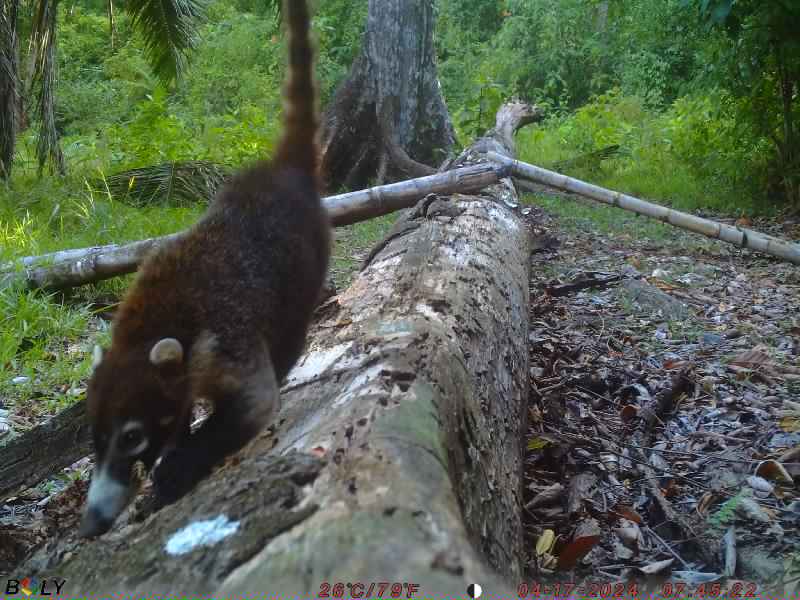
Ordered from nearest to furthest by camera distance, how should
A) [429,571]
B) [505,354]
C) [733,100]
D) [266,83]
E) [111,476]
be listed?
[429,571], [111,476], [505,354], [733,100], [266,83]

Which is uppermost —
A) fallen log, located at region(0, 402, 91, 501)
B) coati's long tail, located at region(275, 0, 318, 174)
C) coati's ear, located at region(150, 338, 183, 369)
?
coati's long tail, located at region(275, 0, 318, 174)

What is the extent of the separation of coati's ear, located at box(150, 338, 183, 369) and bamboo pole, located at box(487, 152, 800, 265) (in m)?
4.70

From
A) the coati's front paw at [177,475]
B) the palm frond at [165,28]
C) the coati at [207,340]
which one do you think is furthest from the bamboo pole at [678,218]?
the coati's front paw at [177,475]

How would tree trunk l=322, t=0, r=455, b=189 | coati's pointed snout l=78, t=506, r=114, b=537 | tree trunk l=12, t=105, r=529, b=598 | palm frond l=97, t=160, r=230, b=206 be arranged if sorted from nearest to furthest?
tree trunk l=12, t=105, r=529, b=598, coati's pointed snout l=78, t=506, r=114, b=537, palm frond l=97, t=160, r=230, b=206, tree trunk l=322, t=0, r=455, b=189

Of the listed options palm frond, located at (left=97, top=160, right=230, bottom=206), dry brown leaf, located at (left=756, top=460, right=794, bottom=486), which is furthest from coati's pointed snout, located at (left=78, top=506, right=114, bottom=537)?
palm frond, located at (left=97, top=160, right=230, bottom=206)

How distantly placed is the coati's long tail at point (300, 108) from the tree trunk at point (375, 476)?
0.72 m

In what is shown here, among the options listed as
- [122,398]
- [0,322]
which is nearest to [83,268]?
[0,322]

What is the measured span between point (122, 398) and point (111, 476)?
24cm

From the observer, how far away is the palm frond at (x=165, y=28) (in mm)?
7344

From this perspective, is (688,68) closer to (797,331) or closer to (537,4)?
(537,4)

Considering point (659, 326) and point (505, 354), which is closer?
point (505, 354)

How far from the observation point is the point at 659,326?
4547 millimetres

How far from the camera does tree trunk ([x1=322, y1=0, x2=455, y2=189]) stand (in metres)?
8.61

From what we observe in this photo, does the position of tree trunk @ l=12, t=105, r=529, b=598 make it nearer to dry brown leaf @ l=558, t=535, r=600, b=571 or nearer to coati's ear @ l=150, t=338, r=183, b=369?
dry brown leaf @ l=558, t=535, r=600, b=571
